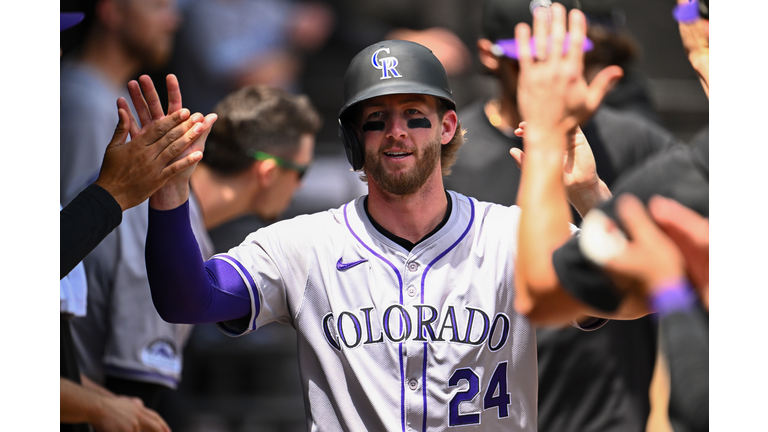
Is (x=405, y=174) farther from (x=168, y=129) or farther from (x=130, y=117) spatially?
(x=130, y=117)

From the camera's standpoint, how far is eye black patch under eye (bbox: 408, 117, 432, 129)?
242 centimetres

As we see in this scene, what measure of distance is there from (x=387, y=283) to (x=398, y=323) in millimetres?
135

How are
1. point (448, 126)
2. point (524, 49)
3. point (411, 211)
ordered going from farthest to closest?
1. point (448, 126)
2. point (411, 211)
3. point (524, 49)

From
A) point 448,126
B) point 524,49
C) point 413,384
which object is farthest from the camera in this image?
point 448,126

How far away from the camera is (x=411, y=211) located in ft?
8.11

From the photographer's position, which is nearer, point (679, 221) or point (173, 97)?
point (679, 221)

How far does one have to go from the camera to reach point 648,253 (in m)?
1.51

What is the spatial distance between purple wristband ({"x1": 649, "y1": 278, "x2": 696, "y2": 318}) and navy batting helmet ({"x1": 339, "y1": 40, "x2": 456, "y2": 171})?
3.51ft

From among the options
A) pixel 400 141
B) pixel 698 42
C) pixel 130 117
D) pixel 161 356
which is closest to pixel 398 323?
pixel 400 141

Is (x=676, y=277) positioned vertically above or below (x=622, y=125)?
below

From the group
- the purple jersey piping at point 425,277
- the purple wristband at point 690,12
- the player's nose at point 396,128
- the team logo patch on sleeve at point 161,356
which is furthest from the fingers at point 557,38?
the team logo patch on sleeve at point 161,356

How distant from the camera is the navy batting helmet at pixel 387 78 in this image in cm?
238

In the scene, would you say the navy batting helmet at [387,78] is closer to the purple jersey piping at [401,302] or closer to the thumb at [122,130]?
the purple jersey piping at [401,302]

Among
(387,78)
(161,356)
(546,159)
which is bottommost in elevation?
(161,356)
